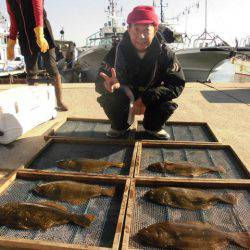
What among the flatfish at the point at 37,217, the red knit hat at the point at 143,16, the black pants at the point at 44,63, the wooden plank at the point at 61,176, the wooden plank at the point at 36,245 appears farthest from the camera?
the black pants at the point at 44,63

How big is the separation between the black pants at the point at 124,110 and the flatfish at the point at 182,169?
981 mm

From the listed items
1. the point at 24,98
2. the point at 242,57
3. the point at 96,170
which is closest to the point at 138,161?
the point at 96,170

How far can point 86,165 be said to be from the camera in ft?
10.2

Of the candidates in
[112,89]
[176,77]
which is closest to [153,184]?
[112,89]

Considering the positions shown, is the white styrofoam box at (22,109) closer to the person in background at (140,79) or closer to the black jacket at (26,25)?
the black jacket at (26,25)

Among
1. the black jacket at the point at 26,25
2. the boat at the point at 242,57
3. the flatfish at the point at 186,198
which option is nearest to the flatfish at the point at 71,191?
the flatfish at the point at 186,198

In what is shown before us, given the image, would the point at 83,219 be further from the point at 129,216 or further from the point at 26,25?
the point at 26,25

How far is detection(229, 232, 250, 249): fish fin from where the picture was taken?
1.94 metres

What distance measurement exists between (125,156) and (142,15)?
59.7 inches

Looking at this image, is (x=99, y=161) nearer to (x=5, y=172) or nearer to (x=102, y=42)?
(x=5, y=172)

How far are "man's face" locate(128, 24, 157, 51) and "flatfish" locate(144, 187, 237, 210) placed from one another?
177 cm

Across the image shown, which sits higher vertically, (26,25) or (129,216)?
(26,25)

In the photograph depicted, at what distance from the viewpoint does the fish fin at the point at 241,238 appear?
6.38ft

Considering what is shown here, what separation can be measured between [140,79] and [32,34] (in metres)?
2.33
